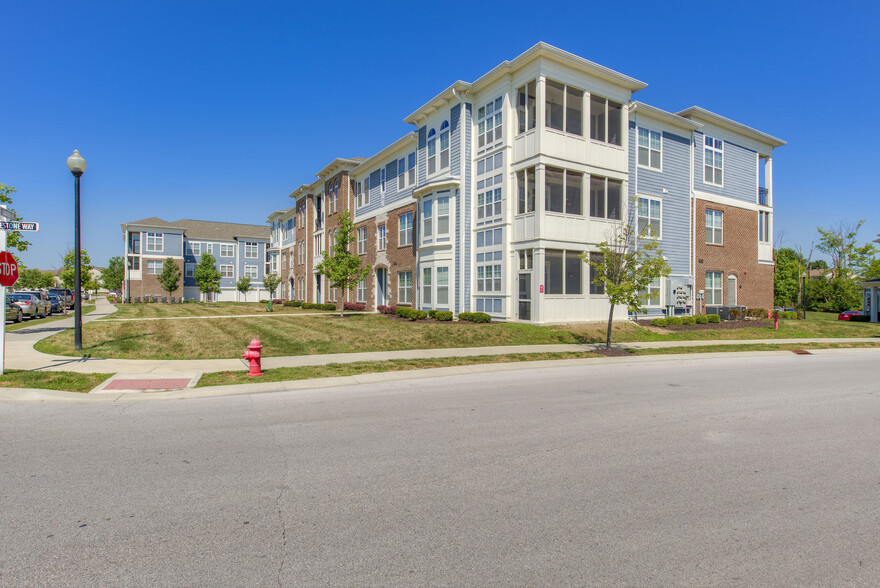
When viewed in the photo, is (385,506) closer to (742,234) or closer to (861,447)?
(861,447)

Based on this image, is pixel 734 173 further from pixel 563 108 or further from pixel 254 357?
pixel 254 357

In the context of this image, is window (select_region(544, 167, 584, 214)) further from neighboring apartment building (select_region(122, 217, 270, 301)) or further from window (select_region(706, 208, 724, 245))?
neighboring apartment building (select_region(122, 217, 270, 301))

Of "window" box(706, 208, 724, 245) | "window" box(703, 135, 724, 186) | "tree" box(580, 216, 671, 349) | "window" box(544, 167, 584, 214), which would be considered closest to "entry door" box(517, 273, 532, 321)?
"window" box(544, 167, 584, 214)

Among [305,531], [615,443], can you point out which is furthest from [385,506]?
[615,443]

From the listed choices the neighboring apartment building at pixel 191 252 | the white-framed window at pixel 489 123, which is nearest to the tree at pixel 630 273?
the white-framed window at pixel 489 123

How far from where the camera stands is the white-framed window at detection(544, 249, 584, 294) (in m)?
20.8

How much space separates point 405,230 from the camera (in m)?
29.2

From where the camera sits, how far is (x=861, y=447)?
6.02m

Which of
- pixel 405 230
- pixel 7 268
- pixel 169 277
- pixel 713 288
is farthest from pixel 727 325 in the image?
pixel 169 277

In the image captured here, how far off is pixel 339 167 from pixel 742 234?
27734 mm

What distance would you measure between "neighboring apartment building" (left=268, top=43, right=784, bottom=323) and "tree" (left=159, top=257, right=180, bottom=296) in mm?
34386

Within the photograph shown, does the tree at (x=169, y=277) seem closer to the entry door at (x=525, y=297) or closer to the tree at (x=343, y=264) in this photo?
the tree at (x=343, y=264)

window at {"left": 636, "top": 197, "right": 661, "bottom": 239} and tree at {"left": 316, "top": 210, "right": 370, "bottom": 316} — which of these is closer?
window at {"left": 636, "top": 197, "right": 661, "bottom": 239}

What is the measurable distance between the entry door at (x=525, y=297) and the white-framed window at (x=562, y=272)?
743 millimetres
